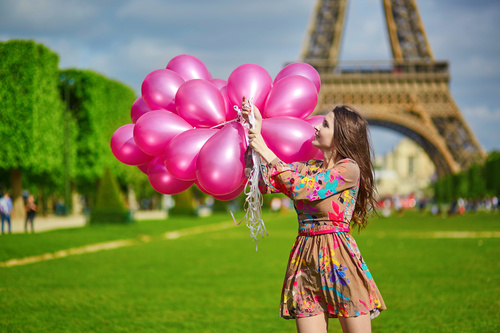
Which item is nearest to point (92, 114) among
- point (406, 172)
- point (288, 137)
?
point (288, 137)

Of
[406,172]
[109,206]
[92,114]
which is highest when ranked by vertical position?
[92,114]

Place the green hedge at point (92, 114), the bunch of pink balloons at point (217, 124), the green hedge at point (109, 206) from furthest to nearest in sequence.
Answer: the green hedge at point (92, 114) → the green hedge at point (109, 206) → the bunch of pink balloons at point (217, 124)

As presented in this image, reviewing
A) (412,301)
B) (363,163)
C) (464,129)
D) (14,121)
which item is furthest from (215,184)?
(464,129)

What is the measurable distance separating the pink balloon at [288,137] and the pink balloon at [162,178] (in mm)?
768

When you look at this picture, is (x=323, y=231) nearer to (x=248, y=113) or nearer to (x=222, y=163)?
(x=222, y=163)

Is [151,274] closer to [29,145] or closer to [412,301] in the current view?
[412,301]

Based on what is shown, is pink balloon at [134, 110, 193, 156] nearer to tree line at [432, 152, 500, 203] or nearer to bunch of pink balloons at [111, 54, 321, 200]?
bunch of pink balloons at [111, 54, 321, 200]

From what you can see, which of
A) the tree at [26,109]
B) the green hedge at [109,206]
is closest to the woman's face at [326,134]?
the green hedge at [109,206]

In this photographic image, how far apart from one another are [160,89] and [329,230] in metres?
1.37

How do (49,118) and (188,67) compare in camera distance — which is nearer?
(188,67)

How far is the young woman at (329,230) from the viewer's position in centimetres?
249

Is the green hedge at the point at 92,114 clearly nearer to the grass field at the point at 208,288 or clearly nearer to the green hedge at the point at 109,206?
the green hedge at the point at 109,206

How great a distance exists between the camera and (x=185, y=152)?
280cm

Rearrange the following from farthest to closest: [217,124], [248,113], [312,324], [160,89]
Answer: [160,89]
[217,124]
[248,113]
[312,324]
